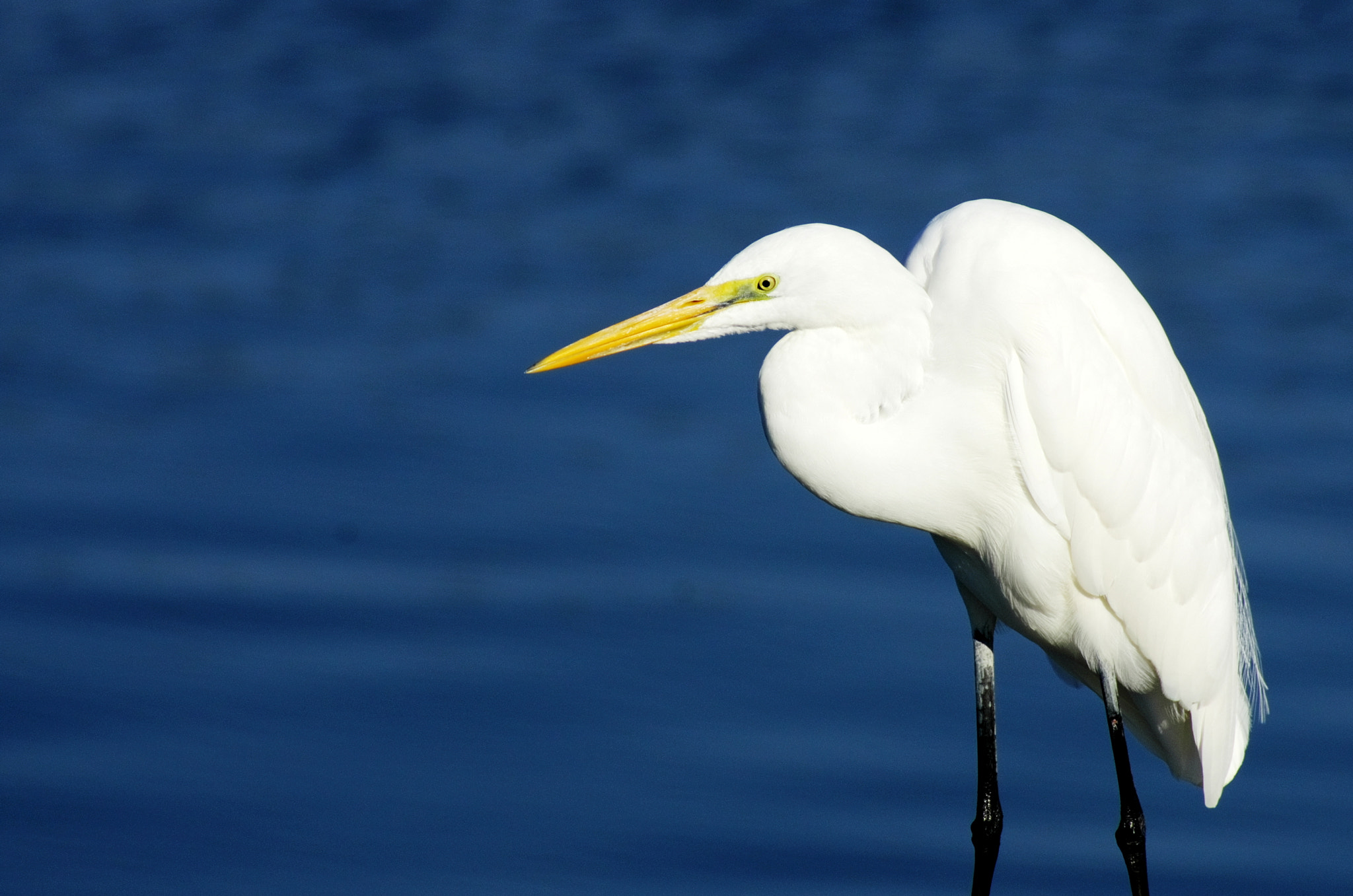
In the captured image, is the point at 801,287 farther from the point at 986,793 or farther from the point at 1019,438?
the point at 986,793

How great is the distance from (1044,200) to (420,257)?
277cm

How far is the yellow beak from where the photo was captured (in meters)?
3.38

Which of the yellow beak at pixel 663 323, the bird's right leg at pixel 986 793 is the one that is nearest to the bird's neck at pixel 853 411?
the yellow beak at pixel 663 323

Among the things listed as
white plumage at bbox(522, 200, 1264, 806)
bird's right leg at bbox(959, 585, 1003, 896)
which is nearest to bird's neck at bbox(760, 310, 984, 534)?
white plumage at bbox(522, 200, 1264, 806)

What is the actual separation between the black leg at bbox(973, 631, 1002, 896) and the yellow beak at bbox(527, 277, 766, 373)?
4.20 ft

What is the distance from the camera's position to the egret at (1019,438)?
11.0 feet

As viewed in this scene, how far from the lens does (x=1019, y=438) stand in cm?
360

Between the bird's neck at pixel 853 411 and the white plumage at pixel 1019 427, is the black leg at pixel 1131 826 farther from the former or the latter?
the bird's neck at pixel 853 411

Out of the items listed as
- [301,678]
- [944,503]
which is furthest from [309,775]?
[944,503]

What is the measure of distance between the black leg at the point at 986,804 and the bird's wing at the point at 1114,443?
400 millimetres

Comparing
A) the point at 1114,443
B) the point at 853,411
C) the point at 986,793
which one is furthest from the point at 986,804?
the point at 853,411

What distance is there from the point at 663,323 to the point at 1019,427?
74cm

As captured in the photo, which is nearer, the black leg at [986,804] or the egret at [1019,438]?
the egret at [1019,438]

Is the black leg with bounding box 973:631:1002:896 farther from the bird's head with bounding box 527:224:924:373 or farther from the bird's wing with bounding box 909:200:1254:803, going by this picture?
the bird's head with bounding box 527:224:924:373
